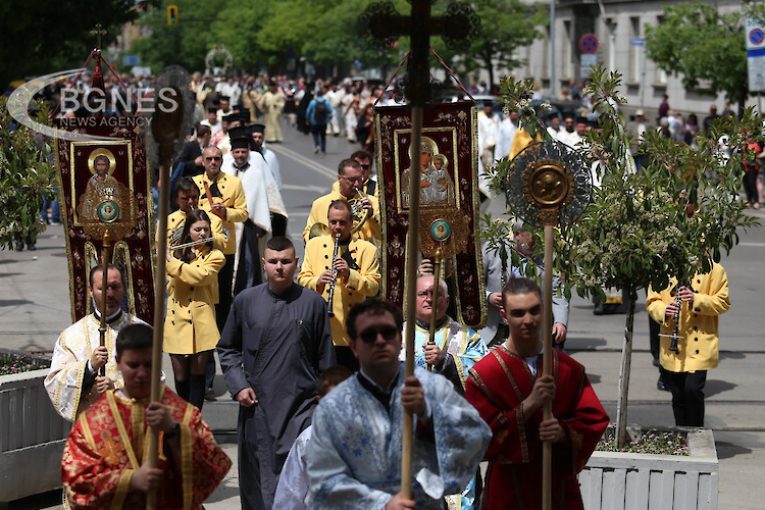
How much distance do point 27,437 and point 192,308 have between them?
221 cm

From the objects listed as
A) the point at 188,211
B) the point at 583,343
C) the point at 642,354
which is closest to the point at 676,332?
the point at 188,211

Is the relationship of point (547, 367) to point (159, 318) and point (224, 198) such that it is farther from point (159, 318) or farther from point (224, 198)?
point (224, 198)

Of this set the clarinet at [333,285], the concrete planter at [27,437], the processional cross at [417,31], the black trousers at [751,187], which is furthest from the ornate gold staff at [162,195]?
the black trousers at [751,187]

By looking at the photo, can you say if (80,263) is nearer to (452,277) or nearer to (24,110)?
(452,277)

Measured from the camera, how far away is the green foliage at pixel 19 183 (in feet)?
33.0

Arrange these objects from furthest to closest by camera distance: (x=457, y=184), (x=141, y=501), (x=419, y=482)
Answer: (x=457, y=184)
(x=141, y=501)
(x=419, y=482)

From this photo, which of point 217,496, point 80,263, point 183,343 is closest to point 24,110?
point 183,343

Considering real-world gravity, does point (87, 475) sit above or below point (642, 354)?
above

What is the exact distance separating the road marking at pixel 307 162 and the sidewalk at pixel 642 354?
12862 millimetres

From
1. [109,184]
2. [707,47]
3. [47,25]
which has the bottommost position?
[109,184]

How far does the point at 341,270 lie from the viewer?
401 inches

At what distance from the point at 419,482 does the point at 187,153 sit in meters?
12.6

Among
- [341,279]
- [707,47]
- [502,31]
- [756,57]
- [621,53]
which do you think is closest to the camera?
[341,279]

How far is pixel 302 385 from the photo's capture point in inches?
331
